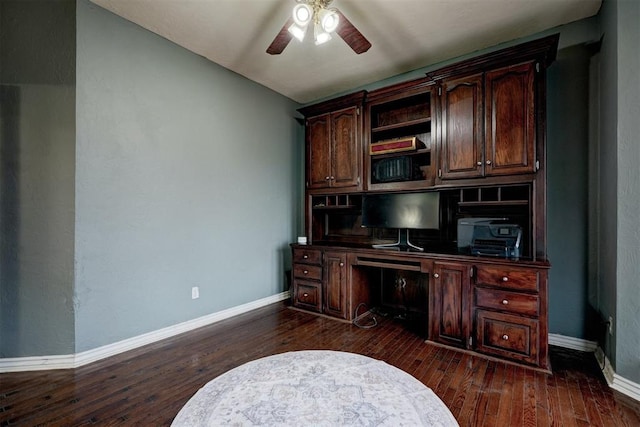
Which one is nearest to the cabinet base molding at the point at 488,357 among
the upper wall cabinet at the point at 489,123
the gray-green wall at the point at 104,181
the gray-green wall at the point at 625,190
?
the gray-green wall at the point at 625,190

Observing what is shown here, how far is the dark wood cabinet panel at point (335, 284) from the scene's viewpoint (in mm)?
3236

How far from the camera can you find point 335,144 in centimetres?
359

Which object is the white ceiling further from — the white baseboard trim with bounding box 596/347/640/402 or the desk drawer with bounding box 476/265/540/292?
the white baseboard trim with bounding box 596/347/640/402

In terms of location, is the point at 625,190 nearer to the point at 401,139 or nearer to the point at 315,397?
the point at 401,139

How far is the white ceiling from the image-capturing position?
2.37 m

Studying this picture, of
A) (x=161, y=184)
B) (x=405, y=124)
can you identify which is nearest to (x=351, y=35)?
(x=405, y=124)

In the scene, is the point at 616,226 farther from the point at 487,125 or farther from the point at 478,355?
the point at 478,355

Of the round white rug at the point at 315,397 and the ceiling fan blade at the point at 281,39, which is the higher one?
the ceiling fan blade at the point at 281,39

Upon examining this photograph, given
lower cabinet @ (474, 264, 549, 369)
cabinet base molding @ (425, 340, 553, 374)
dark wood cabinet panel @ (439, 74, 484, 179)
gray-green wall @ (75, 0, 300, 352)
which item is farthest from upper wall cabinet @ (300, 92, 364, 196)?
cabinet base molding @ (425, 340, 553, 374)

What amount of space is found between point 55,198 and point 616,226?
402cm

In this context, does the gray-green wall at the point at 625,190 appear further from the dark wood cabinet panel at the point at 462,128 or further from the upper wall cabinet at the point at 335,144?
the upper wall cabinet at the point at 335,144

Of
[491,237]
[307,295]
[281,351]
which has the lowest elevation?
[281,351]

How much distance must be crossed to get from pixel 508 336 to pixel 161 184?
10.7 feet

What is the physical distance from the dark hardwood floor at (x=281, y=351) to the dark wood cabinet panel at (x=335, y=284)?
1.15 feet
